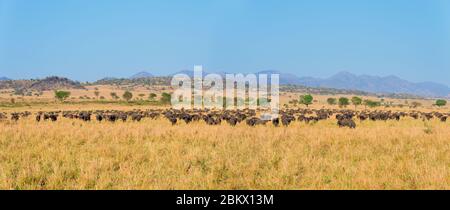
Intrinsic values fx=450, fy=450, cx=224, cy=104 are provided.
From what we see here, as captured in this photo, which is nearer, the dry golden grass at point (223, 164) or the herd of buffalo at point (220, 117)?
the dry golden grass at point (223, 164)

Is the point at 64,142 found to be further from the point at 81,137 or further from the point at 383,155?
the point at 383,155

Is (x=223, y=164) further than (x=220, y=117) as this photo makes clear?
No

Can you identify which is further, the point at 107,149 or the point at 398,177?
the point at 107,149

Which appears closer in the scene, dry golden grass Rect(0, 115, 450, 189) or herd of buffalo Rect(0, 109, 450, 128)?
dry golden grass Rect(0, 115, 450, 189)

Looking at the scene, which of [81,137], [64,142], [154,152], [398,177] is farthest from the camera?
[81,137]

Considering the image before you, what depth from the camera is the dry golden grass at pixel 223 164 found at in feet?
30.4

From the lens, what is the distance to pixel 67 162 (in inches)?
455

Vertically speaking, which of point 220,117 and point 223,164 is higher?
point 223,164

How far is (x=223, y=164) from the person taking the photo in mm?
11180

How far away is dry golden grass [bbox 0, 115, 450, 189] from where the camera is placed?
Result: 927cm

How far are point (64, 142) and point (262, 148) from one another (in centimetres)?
691

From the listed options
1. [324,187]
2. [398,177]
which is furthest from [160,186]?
[398,177]
